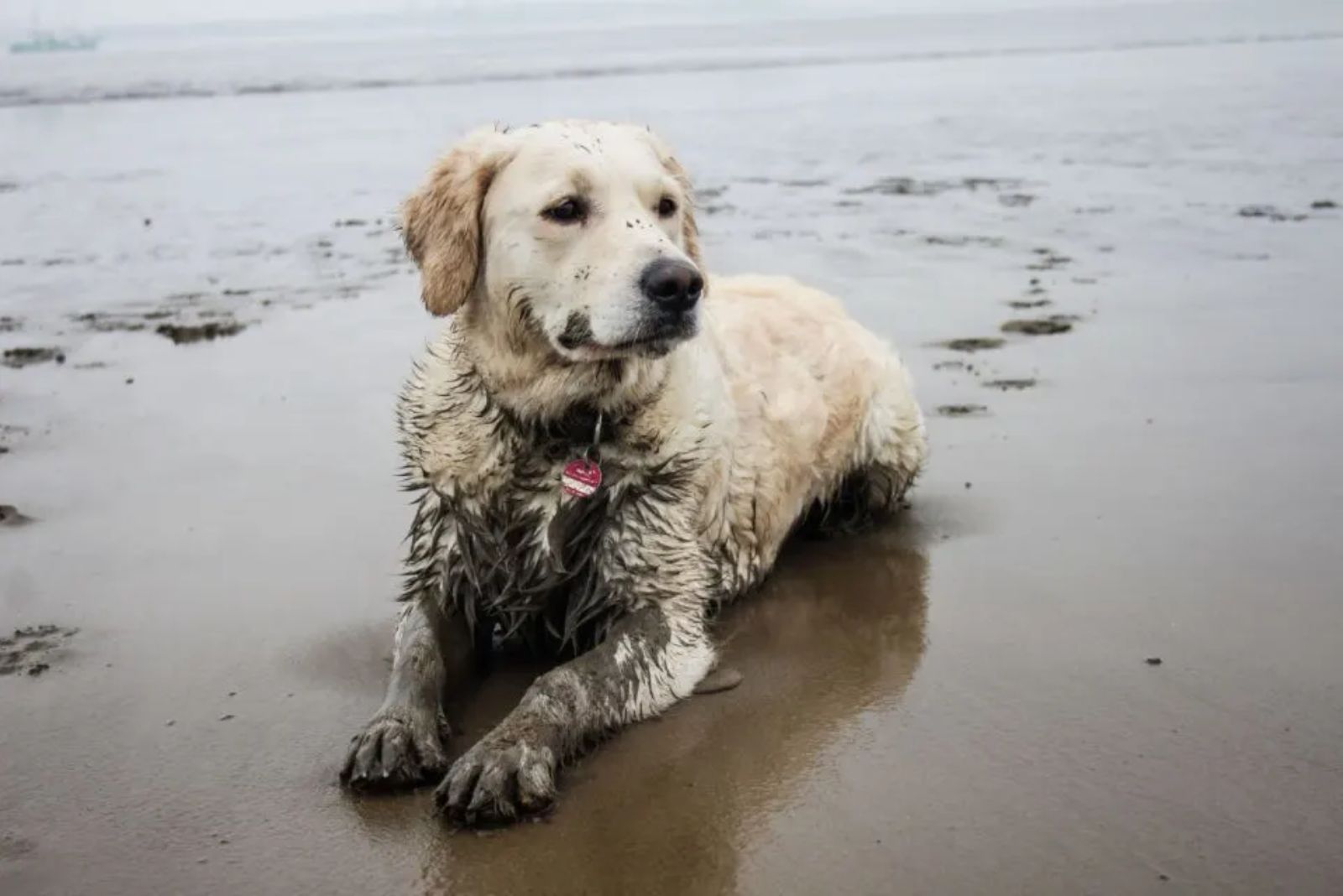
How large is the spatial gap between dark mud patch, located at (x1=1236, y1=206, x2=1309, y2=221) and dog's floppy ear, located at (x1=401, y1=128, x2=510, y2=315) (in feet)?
24.9

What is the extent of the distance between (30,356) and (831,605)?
17.2ft

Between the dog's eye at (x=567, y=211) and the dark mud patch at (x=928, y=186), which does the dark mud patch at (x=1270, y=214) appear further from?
the dog's eye at (x=567, y=211)

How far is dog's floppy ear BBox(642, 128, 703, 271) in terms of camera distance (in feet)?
14.5

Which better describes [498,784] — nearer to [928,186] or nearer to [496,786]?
[496,786]

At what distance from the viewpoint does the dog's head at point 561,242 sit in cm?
377

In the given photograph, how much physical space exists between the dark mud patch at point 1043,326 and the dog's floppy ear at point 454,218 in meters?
4.09

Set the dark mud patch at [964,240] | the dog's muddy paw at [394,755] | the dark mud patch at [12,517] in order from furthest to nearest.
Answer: the dark mud patch at [964,240]
the dark mud patch at [12,517]
the dog's muddy paw at [394,755]

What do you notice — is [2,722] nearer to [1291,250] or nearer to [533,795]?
[533,795]

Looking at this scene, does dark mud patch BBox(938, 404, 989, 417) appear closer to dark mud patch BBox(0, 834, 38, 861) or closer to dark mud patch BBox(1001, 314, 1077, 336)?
dark mud patch BBox(1001, 314, 1077, 336)

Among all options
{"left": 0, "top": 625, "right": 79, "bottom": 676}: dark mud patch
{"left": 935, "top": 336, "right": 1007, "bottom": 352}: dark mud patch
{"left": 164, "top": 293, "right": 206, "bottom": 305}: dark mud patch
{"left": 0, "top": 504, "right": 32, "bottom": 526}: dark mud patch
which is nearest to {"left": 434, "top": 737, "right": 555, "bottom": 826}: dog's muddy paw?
{"left": 0, "top": 625, "right": 79, "bottom": 676}: dark mud patch

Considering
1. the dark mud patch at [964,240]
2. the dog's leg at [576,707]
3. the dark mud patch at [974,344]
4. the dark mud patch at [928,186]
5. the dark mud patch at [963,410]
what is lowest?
the dark mud patch at [928,186]

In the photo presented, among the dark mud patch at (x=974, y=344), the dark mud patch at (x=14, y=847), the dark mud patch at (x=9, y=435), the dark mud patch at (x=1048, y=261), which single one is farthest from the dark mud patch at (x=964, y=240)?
the dark mud patch at (x=14, y=847)

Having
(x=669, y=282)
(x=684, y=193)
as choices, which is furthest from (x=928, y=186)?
(x=669, y=282)

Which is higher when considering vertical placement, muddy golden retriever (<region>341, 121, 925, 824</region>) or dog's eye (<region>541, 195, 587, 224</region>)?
dog's eye (<region>541, 195, 587, 224</region>)
